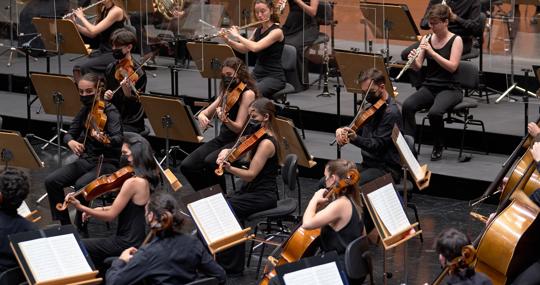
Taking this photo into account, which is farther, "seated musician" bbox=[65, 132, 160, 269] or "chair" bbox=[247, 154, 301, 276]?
"chair" bbox=[247, 154, 301, 276]

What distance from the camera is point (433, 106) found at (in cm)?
1034

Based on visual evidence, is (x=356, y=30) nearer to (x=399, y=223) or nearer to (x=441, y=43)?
(x=441, y=43)

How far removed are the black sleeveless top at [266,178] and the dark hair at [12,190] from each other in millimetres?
2046

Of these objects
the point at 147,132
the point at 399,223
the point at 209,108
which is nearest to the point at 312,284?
the point at 399,223

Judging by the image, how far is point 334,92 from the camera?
1241cm

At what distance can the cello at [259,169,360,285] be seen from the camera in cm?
722

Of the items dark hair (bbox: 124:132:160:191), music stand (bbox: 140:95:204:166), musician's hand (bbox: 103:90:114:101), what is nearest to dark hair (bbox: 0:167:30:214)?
dark hair (bbox: 124:132:160:191)

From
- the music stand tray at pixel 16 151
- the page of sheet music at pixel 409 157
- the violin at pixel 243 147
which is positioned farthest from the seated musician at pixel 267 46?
the page of sheet music at pixel 409 157

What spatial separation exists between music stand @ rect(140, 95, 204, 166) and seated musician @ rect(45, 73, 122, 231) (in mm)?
340

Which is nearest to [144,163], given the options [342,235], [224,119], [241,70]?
[342,235]

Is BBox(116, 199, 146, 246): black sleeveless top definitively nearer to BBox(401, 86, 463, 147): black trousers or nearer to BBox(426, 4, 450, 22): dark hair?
BBox(401, 86, 463, 147): black trousers

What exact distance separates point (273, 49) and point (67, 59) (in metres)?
3.96

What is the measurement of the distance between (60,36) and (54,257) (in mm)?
5604

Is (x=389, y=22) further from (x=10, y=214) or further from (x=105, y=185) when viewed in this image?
(x=10, y=214)
